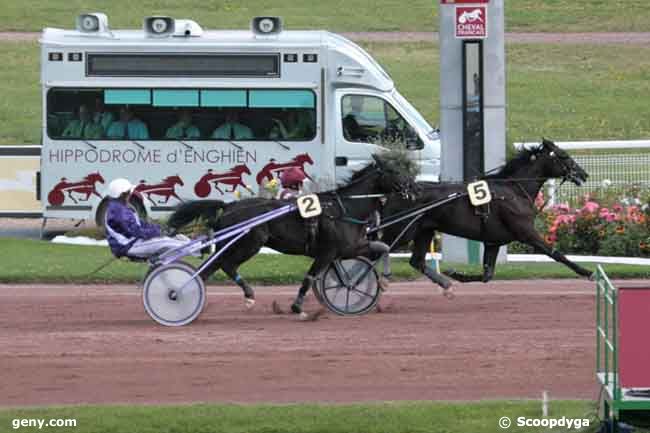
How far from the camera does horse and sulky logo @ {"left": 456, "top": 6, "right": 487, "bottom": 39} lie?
60.9ft

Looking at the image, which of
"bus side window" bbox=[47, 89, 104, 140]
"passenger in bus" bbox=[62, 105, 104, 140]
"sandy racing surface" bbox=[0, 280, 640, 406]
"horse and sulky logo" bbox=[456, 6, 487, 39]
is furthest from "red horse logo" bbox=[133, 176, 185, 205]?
"horse and sulky logo" bbox=[456, 6, 487, 39]

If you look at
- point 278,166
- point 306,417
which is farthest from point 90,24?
point 306,417

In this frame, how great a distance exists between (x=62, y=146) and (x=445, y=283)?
7938 millimetres

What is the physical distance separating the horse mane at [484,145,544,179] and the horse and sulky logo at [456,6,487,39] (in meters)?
2.91

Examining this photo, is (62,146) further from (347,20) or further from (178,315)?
(347,20)

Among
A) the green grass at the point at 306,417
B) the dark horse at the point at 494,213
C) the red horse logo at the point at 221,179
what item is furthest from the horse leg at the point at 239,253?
the red horse logo at the point at 221,179

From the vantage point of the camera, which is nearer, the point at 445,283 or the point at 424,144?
the point at 445,283

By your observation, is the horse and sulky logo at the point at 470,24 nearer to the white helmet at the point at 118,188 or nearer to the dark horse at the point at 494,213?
the dark horse at the point at 494,213

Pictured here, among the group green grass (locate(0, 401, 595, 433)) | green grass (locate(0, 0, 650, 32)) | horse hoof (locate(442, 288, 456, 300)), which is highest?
green grass (locate(0, 0, 650, 32))

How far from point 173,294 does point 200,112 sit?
795 centimetres

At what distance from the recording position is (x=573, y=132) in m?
32.6

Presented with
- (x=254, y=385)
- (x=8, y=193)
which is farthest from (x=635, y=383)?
(x=8, y=193)

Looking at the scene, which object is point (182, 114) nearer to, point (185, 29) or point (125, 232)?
point (185, 29)

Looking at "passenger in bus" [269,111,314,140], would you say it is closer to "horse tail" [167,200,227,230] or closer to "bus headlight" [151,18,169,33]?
"bus headlight" [151,18,169,33]
